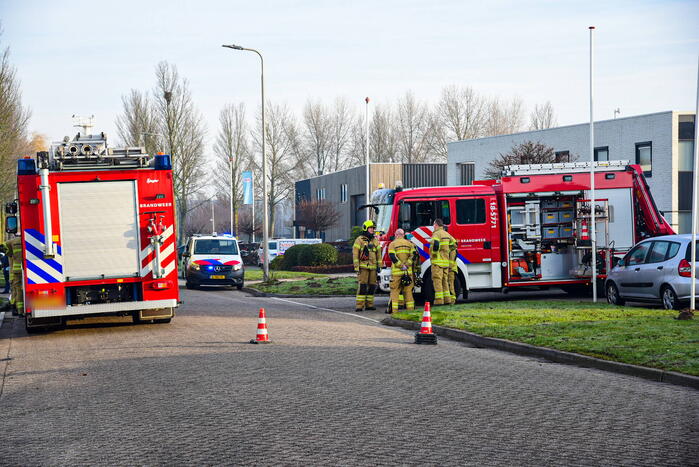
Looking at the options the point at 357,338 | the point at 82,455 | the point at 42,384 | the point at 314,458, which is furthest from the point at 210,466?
the point at 357,338

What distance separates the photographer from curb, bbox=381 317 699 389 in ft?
32.5

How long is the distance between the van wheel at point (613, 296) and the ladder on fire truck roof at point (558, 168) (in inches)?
124

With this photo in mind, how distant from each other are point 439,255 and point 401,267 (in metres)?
0.91

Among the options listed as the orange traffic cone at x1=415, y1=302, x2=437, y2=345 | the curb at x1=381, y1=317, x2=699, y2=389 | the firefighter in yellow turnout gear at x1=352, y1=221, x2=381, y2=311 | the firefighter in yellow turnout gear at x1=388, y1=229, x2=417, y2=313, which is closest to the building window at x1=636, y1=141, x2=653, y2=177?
the firefighter in yellow turnout gear at x1=352, y1=221, x2=381, y2=311

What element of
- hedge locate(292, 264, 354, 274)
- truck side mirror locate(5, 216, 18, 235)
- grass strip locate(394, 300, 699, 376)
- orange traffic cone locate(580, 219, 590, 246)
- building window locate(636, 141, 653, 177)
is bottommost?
hedge locate(292, 264, 354, 274)

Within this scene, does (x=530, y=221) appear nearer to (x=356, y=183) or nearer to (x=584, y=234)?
(x=584, y=234)

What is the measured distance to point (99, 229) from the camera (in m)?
15.2

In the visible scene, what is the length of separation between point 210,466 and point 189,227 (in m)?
103

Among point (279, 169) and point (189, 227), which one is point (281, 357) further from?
point (189, 227)

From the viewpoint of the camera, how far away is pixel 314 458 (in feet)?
20.3

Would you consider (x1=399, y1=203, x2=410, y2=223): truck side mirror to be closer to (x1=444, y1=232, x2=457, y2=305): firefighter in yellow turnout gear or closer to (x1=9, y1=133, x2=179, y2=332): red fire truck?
(x1=444, y1=232, x2=457, y2=305): firefighter in yellow turnout gear

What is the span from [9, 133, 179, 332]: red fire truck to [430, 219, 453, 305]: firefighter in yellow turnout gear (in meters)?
5.80

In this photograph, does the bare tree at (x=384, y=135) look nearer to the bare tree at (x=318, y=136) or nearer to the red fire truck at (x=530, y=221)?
the bare tree at (x=318, y=136)

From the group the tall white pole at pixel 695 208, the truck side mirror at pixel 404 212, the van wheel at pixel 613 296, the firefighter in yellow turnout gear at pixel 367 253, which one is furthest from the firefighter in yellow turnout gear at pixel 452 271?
the tall white pole at pixel 695 208
